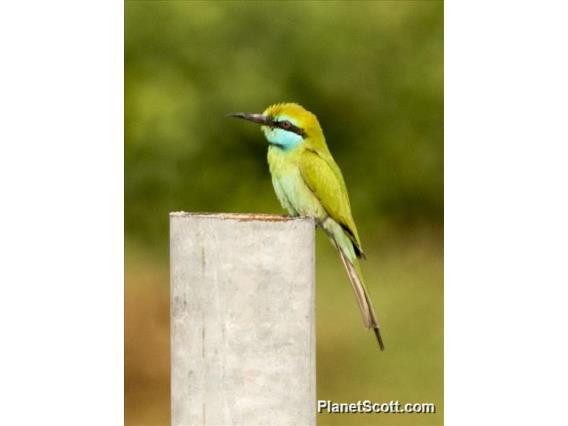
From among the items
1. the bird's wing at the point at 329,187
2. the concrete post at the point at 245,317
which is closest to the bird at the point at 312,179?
the bird's wing at the point at 329,187

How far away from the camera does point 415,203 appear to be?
5.24 meters

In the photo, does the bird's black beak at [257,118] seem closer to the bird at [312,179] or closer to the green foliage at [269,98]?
the bird at [312,179]

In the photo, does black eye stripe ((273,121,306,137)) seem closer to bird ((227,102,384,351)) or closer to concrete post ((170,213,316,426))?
bird ((227,102,384,351))

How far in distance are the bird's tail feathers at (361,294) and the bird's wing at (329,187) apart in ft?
0.23

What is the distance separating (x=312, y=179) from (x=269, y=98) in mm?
675

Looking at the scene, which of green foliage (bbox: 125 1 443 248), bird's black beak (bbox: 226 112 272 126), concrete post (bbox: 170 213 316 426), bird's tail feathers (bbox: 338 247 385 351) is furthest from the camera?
green foliage (bbox: 125 1 443 248)

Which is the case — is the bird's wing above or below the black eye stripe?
below

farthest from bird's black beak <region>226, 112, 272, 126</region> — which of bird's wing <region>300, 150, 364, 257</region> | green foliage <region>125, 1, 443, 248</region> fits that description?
green foliage <region>125, 1, 443, 248</region>

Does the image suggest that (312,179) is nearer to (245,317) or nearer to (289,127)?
(289,127)

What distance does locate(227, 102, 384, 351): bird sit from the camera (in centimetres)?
489

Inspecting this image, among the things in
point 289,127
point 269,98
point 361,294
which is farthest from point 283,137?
point 361,294

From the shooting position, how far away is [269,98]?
17.8ft

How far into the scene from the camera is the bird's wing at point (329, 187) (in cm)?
492

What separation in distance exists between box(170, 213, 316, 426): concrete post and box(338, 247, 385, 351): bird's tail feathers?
1.12 meters
